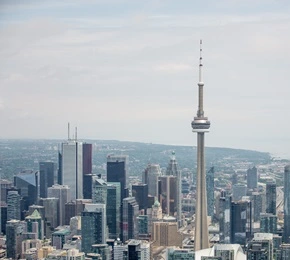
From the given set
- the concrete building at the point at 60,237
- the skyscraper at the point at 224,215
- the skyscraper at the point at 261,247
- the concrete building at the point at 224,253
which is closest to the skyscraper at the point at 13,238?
the concrete building at the point at 60,237

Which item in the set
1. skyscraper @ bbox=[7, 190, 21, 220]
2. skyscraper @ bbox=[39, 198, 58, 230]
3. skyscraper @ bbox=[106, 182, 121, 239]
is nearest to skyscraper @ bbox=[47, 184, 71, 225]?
skyscraper @ bbox=[39, 198, 58, 230]

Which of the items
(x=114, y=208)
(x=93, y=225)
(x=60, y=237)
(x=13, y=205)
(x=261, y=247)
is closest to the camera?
(x=261, y=247)

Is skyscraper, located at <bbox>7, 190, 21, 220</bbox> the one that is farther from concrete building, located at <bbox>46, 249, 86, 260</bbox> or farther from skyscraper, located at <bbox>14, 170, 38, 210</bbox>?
concrete building, located at <bbox>46, 249, 86, 260</bbox>

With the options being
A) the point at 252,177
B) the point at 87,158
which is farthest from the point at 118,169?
the point at 252,177

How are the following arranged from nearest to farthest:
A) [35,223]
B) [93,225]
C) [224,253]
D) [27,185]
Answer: [224,253]
[93,225]
[35,223]
[27,185]

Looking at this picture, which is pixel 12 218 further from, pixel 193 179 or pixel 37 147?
pixel 193 179

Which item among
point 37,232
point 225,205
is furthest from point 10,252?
point 225,205

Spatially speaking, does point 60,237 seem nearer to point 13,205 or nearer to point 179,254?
point 13,205
